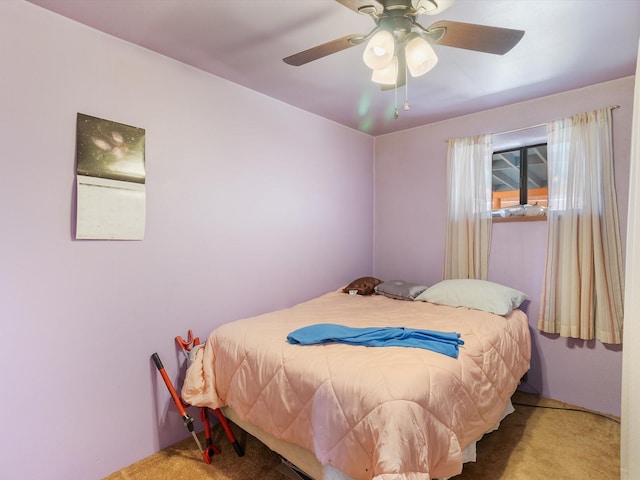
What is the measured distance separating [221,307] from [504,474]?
1992mm

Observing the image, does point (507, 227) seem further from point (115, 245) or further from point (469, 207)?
point (115, 245)

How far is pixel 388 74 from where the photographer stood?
5.46 ft

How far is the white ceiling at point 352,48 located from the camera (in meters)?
1.69

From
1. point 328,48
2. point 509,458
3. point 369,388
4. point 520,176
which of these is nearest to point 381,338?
point 369,388

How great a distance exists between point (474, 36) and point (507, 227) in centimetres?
202

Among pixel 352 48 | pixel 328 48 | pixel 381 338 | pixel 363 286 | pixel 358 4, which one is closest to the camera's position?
pixel 358 4

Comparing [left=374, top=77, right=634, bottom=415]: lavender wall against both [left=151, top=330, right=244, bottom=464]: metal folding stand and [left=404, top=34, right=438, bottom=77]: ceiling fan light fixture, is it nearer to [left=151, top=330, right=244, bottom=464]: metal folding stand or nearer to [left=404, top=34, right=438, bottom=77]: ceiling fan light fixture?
[left=404, top=34, right=438, bottom=77]: ceiling fan light fixture

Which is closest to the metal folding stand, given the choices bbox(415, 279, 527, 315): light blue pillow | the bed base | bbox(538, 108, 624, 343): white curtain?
the bed base

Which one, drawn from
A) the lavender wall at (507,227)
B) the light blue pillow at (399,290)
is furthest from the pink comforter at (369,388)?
the lavender wall at (507,227)

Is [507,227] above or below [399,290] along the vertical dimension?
above

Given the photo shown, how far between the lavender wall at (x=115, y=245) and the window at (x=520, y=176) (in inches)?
77.7

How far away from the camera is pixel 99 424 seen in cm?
189

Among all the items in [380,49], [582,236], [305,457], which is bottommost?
[305,457]

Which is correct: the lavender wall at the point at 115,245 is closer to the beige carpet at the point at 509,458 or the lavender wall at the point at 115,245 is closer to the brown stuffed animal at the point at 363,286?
the beige carpet at the point at 509,458
